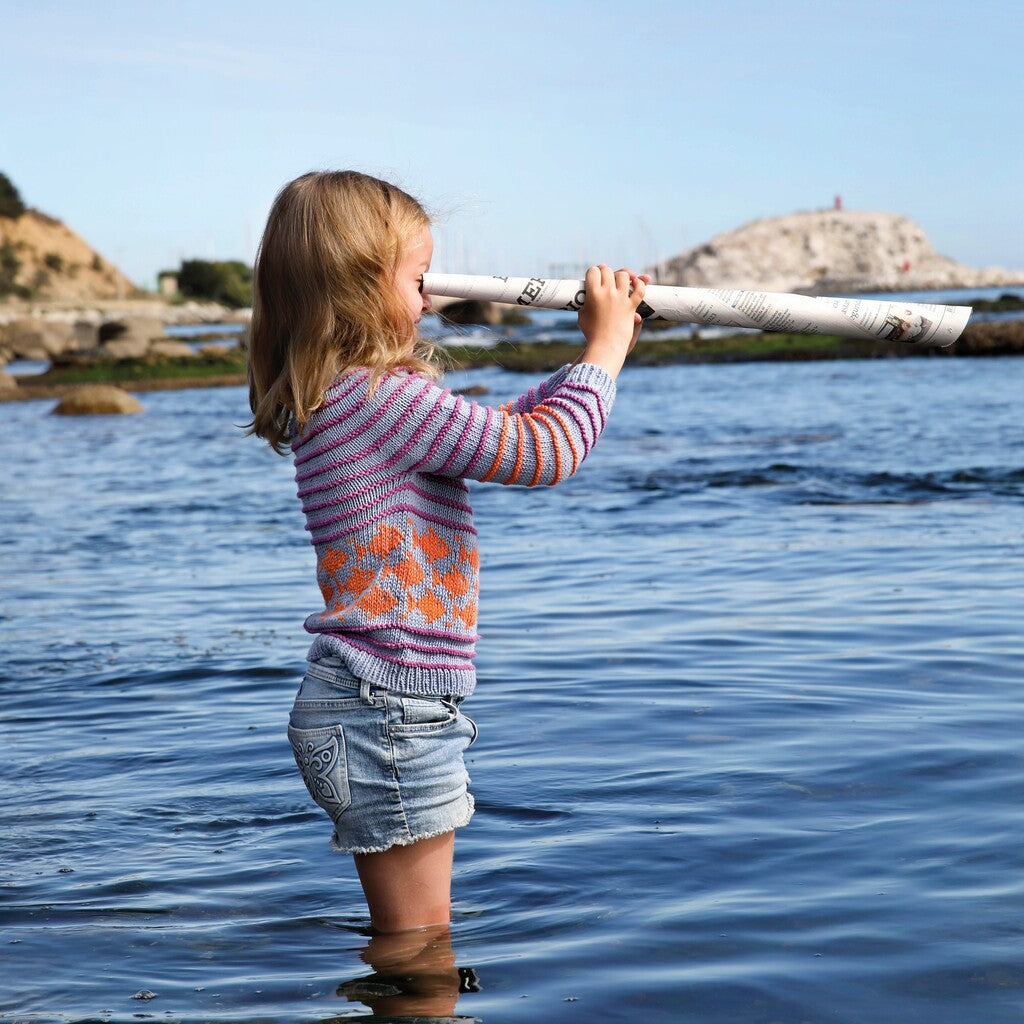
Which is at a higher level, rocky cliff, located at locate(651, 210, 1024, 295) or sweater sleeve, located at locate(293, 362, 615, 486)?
rocky cliff, located at locate(651, 210, 1024, 295)

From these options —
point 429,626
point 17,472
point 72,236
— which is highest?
point 72,236

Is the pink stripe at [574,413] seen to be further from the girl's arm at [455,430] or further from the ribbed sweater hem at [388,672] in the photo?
the ribbed sweater hem at [388,672]

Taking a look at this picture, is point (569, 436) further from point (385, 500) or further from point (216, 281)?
point (216, 281)

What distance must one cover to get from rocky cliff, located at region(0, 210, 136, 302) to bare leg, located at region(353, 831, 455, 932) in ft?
340

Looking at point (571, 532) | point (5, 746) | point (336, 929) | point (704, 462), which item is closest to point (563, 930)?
point (336, 929)

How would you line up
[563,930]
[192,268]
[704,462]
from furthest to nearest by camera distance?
[192,268]
[704,462]
[563,930]

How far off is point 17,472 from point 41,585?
9.00 metres

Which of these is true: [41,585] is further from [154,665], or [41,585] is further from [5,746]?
[5,746]

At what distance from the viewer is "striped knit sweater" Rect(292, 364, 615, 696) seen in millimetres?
2812

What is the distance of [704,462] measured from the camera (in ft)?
53.8

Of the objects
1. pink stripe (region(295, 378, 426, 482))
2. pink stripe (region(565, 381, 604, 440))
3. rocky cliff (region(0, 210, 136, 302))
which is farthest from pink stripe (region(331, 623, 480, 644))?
rocky cliff (region(0, 210, 136, 302))

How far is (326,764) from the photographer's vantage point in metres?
2.94

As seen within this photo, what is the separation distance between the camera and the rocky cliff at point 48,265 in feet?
339

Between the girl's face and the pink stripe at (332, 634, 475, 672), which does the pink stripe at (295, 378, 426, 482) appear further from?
the pink stripe at (332, 634, 475, 672)
